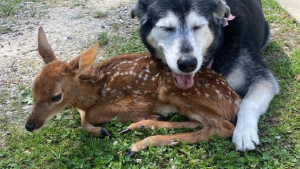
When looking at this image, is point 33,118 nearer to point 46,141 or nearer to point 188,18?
point 46,141

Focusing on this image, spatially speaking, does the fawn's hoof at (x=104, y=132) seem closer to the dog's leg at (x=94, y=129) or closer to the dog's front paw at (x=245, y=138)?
the dog's leg at (x=94, y=129)

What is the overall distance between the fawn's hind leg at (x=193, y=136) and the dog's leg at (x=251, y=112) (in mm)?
109

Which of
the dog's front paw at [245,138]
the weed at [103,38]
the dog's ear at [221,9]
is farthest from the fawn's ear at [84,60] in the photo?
the weed at [103,38]

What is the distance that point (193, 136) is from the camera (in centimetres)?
371

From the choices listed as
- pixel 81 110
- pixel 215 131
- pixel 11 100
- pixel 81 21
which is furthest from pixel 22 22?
pixel 215 131

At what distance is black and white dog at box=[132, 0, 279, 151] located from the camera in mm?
3828

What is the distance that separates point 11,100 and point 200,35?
7.78 ft

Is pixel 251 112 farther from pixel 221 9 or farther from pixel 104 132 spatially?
pixel 104 132

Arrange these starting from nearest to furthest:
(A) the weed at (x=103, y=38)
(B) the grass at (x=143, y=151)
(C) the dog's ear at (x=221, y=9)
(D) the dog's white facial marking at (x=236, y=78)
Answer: (B) the grass at (x=143, y=151), (C) the dog's ear at (x=221, y=9), (D) the dog's white facial marking at (x=236, y=78), (A) the weed at (x=103, y=38)

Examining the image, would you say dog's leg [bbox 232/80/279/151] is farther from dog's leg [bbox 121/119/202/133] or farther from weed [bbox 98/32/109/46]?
weed [bbox 98/32/109/46]

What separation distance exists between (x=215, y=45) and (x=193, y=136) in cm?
122

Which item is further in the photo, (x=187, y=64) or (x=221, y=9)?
(x=221, y=9)

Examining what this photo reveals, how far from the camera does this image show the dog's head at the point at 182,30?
12.5 feet

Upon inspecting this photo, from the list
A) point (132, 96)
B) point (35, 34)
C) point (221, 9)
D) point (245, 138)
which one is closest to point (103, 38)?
point (35, 34)
